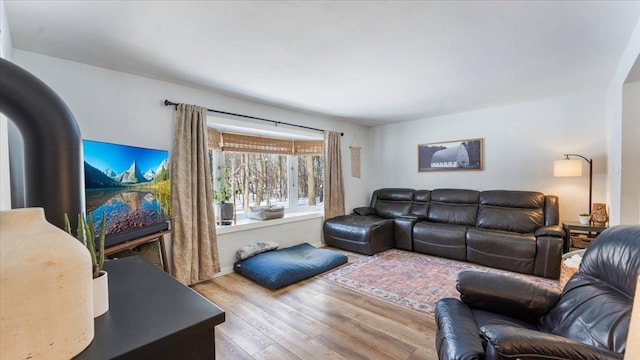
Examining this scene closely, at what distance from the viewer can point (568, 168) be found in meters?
3.49

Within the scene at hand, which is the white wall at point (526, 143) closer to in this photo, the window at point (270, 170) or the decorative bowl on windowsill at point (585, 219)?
the decorative bowl on windowsill at point (585, 219)

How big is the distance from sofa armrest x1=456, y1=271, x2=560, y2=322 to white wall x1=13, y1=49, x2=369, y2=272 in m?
2.81

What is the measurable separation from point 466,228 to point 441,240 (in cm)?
37

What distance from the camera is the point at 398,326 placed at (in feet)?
7.47

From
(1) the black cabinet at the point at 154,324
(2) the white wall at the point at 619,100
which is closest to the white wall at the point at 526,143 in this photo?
(2) the white wall at the point at 619,100

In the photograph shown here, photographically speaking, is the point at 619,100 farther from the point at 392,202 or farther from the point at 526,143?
the point at 392,202

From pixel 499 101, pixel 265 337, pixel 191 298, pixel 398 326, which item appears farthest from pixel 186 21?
pixel 499 101

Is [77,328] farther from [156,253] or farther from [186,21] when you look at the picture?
[156,253]

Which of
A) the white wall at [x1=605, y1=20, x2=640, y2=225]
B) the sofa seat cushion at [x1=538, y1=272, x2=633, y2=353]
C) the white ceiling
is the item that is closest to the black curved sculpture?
the white ceiling

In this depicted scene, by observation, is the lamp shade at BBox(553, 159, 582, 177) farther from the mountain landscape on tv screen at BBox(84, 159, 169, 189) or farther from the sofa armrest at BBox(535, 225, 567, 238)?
the mountain landscape on tv screen at BBox(84, 159, 169, 189)

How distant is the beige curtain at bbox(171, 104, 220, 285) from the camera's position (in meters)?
3.03

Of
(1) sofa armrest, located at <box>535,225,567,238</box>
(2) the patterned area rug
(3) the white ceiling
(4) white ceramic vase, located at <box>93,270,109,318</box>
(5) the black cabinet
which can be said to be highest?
(3) the white ceiling

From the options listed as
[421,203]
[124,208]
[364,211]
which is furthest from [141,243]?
[421,203]

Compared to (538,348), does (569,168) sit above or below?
above
